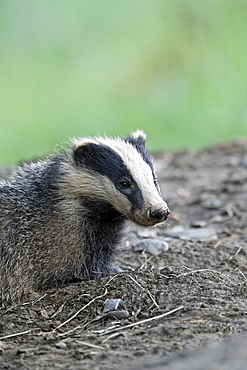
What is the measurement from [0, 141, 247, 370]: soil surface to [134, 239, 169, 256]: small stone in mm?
13

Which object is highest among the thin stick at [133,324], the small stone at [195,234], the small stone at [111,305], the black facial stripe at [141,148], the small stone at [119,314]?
the black facial stripe at [141,148]

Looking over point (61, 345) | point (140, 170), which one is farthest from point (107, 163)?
point (61, 345)

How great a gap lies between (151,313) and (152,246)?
229 cm

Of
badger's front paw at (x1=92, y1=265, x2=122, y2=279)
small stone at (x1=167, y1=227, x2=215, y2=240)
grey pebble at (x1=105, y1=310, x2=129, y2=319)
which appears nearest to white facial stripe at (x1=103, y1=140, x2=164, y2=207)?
badger's front paw at (x1=92, y1=265, x2=122, y2=279)

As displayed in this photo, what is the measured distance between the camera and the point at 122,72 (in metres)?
18.0

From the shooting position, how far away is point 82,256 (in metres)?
6.60

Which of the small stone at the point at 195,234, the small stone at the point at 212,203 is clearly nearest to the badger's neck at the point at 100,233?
the small stone at the point at 195,234

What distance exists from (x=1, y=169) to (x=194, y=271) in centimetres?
624

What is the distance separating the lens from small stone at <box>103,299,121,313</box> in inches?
225

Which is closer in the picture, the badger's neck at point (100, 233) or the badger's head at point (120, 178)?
the badger's head at point (120, 178)

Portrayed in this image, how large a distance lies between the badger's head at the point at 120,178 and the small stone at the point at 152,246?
136 cm

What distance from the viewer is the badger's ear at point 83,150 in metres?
6.61

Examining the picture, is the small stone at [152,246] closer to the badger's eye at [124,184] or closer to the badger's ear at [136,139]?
the badger's ear at [136,139]

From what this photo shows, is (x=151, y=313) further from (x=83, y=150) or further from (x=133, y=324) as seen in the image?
(x=83, y=150)
